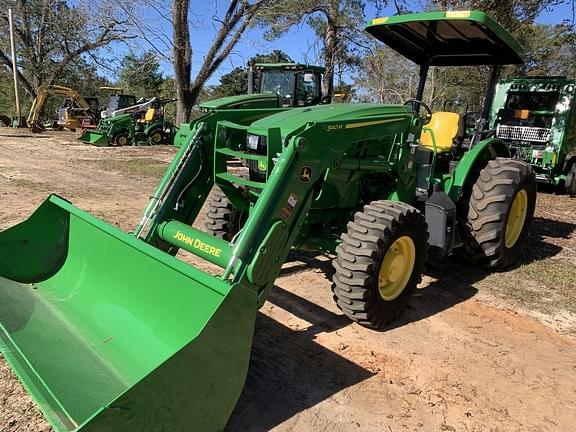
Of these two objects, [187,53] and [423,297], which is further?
[187,53]

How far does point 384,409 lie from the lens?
2.96m

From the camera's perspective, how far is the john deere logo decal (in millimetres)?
3387

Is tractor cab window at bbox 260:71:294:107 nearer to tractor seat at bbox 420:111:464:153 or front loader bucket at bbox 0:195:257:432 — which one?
tractor seat at bbox 420:111:464:153

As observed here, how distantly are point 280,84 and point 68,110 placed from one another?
16.1 meters

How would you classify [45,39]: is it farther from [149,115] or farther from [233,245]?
[233,245]

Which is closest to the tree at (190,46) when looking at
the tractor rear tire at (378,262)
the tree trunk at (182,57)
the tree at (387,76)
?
the tree trunk at (182,57)

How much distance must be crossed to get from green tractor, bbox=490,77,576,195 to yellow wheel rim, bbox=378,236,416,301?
7.77 metres

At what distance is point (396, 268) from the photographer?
396cm

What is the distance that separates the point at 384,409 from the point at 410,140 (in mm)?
2425

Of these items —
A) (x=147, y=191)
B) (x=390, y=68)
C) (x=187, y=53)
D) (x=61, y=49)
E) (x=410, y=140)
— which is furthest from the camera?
(x=61, y=49)

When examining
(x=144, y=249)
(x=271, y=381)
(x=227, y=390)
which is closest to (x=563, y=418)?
(x=271, y=381)

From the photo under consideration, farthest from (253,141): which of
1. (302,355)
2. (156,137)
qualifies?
(156,137)

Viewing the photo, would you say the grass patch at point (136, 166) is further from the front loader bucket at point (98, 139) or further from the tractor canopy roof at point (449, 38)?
the tractor canopy roof at point (449, 38)

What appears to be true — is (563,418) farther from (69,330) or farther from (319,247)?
(69,330)
